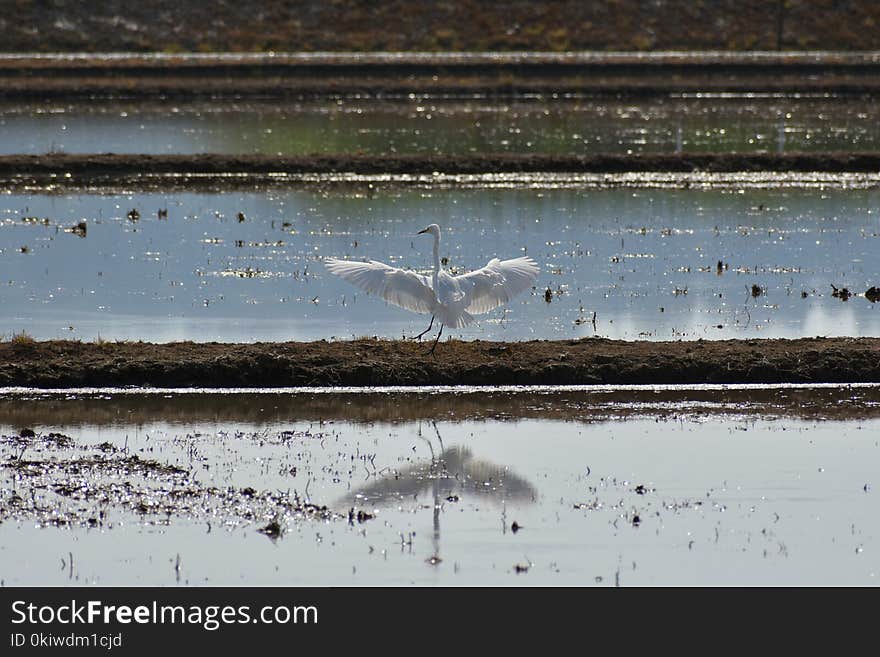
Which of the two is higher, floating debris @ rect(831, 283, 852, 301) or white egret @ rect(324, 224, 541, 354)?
floating debris @ rect(831, 283, 852, 301)

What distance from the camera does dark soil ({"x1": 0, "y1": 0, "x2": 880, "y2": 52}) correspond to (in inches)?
1871

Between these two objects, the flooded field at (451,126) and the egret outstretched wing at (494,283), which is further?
the flooded field at (451,126)

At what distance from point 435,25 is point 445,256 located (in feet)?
112

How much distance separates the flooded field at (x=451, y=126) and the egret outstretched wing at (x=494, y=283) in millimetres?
14632

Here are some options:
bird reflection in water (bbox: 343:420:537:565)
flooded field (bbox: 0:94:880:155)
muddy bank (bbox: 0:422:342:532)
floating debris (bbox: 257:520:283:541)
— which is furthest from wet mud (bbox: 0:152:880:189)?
floating debris (bbox: 257:520:283:541)

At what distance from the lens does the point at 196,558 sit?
772 cm

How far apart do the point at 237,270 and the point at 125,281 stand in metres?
1.25

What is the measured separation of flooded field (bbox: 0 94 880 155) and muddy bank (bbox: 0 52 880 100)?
847 mm

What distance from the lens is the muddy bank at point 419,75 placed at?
36281 mm

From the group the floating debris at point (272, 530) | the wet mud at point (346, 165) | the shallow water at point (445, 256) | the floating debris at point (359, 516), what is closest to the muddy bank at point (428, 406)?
the shallow water at point (445, 256)

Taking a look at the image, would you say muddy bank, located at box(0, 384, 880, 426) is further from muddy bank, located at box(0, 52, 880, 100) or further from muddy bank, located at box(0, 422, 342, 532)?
muddy bank, located at box(0, 52, 880, 100)

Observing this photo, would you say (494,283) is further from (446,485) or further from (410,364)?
(446,485)

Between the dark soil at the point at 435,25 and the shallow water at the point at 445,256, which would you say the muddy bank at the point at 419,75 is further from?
the shallow water at the point at 445,256

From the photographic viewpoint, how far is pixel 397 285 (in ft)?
37.9
